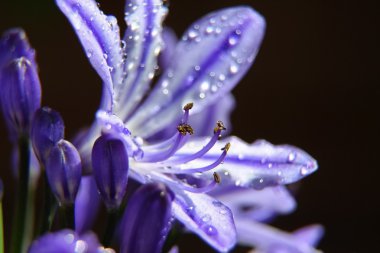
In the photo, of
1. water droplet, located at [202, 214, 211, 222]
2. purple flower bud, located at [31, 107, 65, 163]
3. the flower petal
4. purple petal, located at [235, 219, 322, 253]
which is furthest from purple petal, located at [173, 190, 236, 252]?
purple petal, located at [235, 219, 322, 253]

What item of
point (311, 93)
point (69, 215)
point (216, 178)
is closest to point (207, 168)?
point (216, 178)

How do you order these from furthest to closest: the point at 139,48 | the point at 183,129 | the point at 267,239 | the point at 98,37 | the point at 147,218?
the point at 267,239, the point at 139,48, the point at 183,129, the point at 98,37, the point at 147,218

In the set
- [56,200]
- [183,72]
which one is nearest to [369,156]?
[183,72]

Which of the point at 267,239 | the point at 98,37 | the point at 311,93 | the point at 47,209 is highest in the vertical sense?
the point at 98,37

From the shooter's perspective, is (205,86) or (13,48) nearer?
(13,48)

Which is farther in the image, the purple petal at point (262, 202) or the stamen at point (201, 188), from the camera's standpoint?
the purple petal at point (262, 202)

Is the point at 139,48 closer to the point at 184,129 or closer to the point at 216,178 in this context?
the point at 184,129

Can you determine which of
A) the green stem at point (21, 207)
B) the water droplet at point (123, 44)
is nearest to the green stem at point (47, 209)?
the green stem at point (21, 207)

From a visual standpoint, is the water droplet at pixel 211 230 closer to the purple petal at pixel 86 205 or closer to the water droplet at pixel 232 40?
the purple petal at pixel 86 205

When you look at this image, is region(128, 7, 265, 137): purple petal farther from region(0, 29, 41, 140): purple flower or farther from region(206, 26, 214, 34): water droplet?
region(0, 29, 41, 140): purple flower
